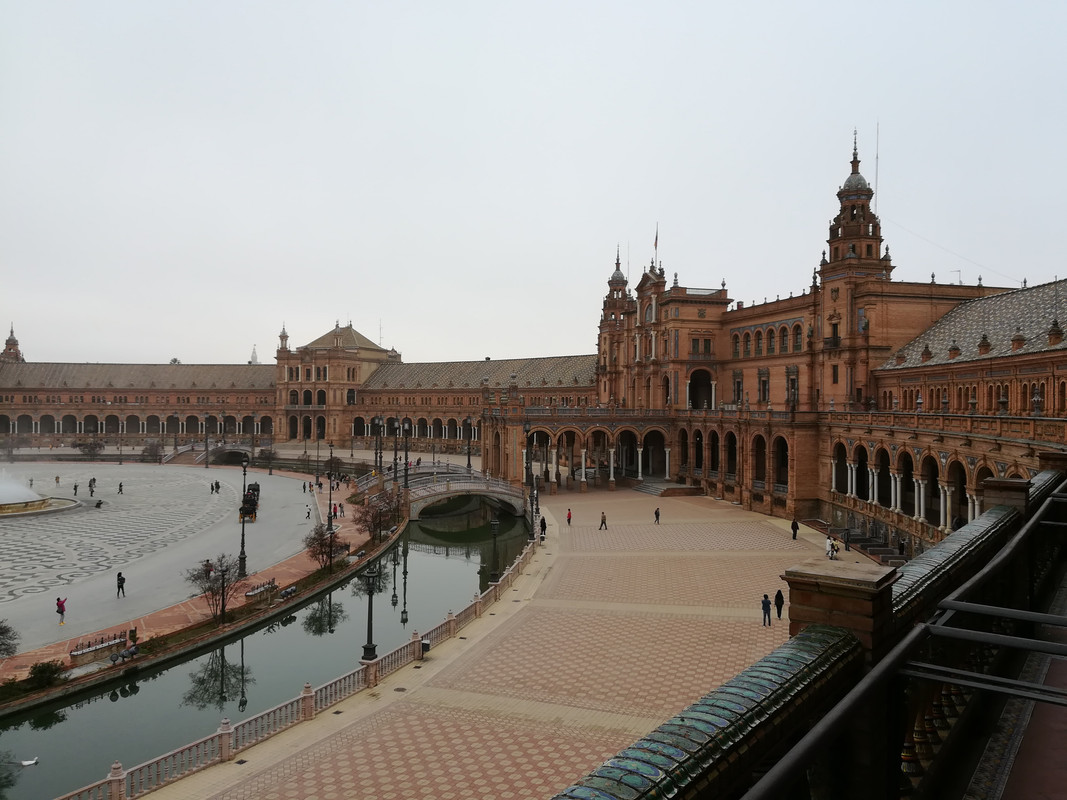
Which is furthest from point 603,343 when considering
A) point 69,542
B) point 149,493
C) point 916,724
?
point 916,724

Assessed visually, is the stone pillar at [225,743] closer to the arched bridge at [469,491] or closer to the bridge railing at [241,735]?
the bridge railing at [241,735]

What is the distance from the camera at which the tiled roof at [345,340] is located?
10644 cm

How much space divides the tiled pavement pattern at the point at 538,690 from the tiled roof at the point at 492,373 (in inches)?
2276

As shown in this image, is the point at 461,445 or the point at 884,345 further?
the point at 461,445

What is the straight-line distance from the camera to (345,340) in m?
108

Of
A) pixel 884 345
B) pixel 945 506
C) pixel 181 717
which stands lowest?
pixel 181 717

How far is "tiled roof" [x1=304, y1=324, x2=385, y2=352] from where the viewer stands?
106 metres

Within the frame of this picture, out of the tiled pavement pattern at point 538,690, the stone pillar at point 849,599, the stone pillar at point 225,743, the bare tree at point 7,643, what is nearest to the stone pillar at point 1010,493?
the stone pillar at point 849,599

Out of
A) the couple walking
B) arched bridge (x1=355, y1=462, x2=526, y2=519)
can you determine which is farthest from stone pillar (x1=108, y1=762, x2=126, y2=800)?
arched bridge (x1=355, y1=462, x2=526, y2=519)

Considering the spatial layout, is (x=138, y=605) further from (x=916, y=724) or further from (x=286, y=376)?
(x=286, y=376)

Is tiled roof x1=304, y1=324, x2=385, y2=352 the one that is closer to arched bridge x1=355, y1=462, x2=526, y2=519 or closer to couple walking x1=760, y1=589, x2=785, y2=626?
arched bridge x1=355, y1=462, x2=526, y2=519

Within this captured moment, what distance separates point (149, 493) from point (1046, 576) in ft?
215

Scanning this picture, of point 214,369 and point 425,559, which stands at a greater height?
point 214,369

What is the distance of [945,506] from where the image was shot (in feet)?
103
